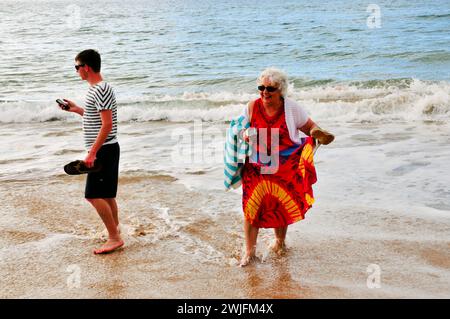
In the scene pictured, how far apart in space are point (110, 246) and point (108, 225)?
18cm

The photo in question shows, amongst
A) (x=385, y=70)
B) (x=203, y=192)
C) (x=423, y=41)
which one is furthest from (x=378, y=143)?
(x=423, y=41)

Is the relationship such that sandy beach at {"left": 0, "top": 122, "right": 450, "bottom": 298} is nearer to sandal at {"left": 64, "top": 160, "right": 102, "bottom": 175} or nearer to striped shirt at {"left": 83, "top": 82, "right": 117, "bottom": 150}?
sandal at {"left": 64, "top": 160, "right": 102, "bottom": 175}

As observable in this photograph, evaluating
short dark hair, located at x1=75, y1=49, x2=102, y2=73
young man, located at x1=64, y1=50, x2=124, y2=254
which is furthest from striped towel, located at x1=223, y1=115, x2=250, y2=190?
short dark hair, located at x1=75, y1=49, x2=102, y2=73

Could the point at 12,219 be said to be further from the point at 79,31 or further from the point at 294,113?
the point at 79,31

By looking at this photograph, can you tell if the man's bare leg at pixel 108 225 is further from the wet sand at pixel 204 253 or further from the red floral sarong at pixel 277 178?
the red floral sarong at pixel 277 178

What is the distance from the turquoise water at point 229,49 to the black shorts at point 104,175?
11.6 m

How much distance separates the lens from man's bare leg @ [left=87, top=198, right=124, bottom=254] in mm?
4516

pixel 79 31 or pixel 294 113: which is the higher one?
pixel 79 31

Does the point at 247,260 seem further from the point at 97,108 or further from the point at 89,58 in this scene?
the point at 89,58

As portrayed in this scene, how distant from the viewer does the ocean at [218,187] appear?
4152 mm

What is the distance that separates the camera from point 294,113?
4.24 m

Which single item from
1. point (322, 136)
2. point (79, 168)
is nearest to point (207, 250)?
point (79, 168)

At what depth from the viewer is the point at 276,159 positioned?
429cm
